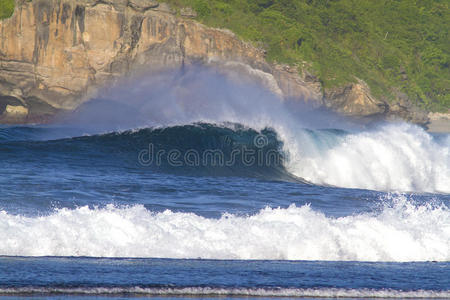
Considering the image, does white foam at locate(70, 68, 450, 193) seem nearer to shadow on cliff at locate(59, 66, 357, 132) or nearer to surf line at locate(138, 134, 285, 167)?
shadow on cliff at locate(59, 66, 357, 132)

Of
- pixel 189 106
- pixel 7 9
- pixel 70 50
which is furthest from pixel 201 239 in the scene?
pixel 7 9

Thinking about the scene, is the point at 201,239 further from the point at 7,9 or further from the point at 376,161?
the point at 7,9

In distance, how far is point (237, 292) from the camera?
6.13 meters

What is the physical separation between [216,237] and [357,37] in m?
61.1

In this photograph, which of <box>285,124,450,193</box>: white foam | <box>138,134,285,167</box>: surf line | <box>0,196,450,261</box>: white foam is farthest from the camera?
<box>285,124,450,193</box>: white foam

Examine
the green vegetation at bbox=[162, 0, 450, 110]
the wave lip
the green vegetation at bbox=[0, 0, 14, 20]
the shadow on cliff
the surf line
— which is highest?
the green vegetation at bbox=[162, 0, 450, 110]

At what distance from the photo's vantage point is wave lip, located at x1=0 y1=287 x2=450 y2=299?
19.4 ft

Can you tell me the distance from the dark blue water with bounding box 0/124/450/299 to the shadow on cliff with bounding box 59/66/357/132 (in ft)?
16.8

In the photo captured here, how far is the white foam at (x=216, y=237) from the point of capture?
7.58 metres

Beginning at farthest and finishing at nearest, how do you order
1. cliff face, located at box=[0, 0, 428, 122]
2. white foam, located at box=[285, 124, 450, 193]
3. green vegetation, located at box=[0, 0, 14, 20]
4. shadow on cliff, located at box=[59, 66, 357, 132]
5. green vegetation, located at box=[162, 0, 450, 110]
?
1. green vegetation, located at box=[162, 0, 450, 110]
2. green vegetation, located at box=[0, 0, 14, 20]
3. cliff face, located at box=[0, 0, 428, 122]
4. shadow on cliff, located at box=[59, 66, 357, 132]
5. white foam, located at box=[285, 124, 450, 193]

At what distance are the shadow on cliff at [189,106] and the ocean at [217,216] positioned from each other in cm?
52

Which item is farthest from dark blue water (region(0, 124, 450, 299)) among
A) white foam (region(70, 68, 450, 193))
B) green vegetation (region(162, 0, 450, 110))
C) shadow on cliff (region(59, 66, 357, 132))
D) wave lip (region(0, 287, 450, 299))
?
green vegetation (region(162, 0, 450, 110))

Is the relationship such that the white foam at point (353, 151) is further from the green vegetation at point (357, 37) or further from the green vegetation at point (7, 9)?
the green vegetation at point (357, 37)

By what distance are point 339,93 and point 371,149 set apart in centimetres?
3648
